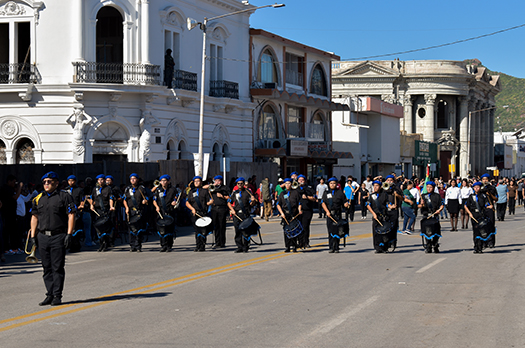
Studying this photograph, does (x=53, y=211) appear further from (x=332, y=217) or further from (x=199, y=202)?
(x=332, y=217)

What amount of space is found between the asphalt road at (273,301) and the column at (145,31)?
16.3 metres

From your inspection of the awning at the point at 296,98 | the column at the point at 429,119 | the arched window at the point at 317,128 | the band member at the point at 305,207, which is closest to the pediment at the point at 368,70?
the column at the point at 429,119

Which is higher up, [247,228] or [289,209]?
[289,209]

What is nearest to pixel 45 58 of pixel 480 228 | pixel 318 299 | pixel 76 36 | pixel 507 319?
pixel 76 36

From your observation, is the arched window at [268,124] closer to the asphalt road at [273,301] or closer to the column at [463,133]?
the asphalt road at [273,301]

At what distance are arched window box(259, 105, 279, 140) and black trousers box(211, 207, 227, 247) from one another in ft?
77.2

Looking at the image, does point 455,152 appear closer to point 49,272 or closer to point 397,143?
point 397,143

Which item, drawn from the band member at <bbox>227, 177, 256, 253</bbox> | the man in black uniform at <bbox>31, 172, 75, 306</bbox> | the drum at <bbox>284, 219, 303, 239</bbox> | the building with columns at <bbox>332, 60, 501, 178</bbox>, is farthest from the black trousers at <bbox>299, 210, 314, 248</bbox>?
the building with columns at <bbox>332, 60, 501, 178</bbox>

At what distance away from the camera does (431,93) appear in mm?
81562

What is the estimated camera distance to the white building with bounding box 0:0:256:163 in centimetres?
3091

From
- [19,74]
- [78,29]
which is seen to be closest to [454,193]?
[78,29]

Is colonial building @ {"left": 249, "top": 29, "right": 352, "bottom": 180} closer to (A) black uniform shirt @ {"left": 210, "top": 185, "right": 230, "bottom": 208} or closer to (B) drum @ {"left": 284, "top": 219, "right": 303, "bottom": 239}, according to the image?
(A) black uniform shirt @ {"left": 210, "top": 185, "right": 230, "bottom": 208}

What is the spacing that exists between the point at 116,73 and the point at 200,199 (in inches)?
583

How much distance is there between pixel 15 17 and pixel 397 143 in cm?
3861
